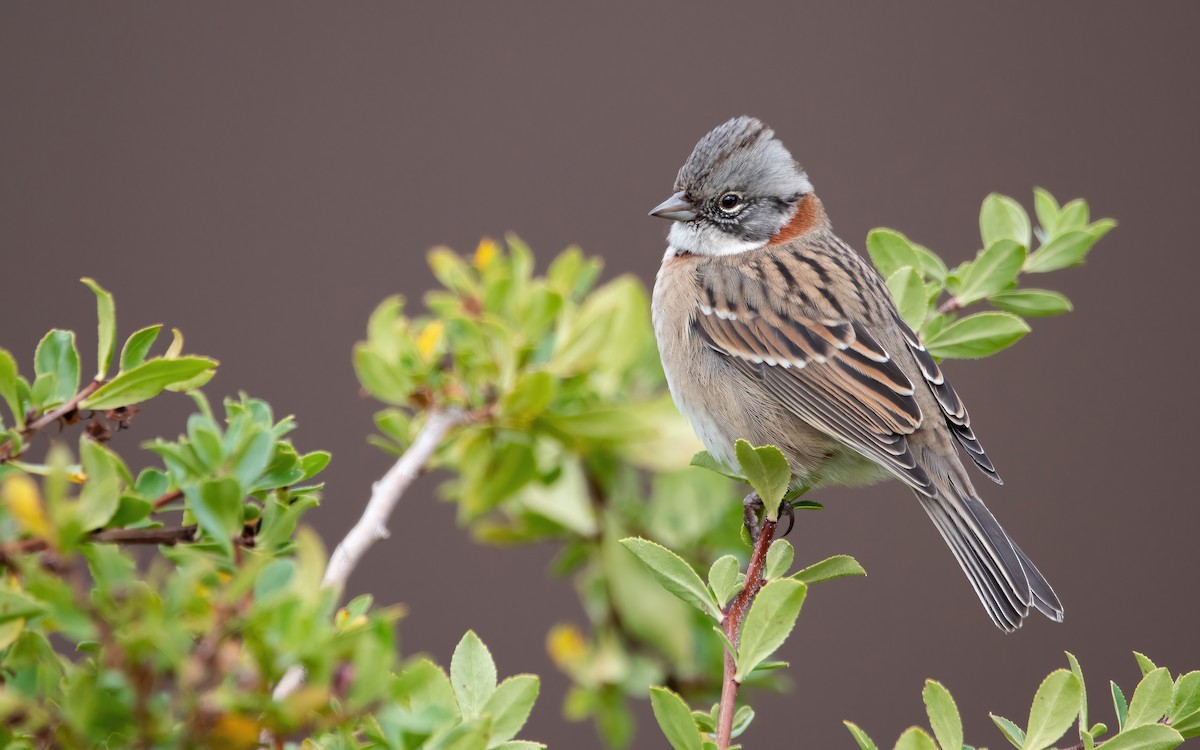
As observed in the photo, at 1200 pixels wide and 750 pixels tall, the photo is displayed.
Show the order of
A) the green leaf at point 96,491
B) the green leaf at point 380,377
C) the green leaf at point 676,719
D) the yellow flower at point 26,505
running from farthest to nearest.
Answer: the green leaf at point 380,377, the green leaf at point 676,719, the green leaf at point 96,491, the yellow flower at point 26,505

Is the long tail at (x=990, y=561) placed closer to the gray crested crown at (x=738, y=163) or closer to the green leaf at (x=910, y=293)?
the green leaf at (x=910, y=293)

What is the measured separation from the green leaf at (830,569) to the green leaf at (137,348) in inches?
32.3

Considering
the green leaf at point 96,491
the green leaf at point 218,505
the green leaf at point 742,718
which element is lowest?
the green leaf at point 742,718

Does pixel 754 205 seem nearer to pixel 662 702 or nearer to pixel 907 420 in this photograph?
pixel 907 420

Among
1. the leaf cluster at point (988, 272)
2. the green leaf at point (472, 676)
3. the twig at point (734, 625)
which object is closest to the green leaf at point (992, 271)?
the leaf cluster at point (988, 272)

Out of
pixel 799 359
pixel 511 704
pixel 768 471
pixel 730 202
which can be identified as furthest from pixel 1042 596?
pixel 511 704

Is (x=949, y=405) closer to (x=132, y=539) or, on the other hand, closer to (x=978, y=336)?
(x=978, y=336)

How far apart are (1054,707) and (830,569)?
0.30m

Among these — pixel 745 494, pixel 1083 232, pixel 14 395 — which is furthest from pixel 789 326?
pixel 14 395

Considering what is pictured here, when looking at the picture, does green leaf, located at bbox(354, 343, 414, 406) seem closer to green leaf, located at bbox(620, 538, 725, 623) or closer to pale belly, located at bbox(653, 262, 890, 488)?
green leaf, located at bbox(620, 538, 725, 623)

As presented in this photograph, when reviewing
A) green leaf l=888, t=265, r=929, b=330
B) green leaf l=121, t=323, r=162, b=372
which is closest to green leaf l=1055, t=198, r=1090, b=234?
green leaf l=888, t=265, r=929, b=330

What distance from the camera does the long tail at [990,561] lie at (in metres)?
2.17

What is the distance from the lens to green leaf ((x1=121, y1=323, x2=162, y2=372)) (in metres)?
1.22

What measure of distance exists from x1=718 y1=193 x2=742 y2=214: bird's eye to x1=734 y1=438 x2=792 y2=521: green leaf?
4.77 feet
